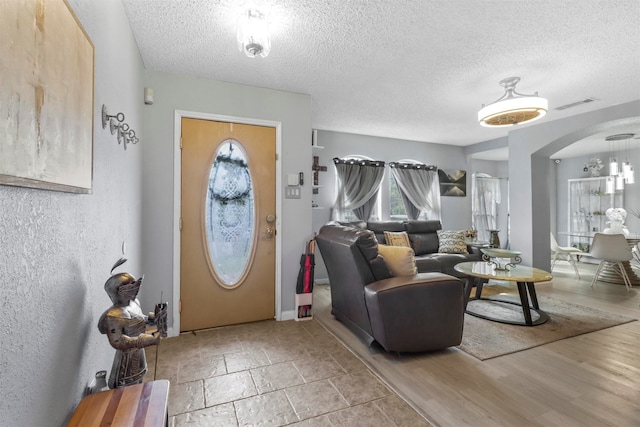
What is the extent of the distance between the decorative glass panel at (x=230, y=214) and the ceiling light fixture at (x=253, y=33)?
4.14 ft

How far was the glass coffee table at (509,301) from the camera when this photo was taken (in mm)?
3008

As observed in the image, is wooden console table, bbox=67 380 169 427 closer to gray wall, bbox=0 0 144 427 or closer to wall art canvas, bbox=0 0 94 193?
gray wall, bbox=0 0 144 427

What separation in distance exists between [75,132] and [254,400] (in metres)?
1.73

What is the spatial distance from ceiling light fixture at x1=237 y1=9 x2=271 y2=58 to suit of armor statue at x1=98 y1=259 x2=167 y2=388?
1.58 meters

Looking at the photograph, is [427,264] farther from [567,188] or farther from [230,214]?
[567,188]

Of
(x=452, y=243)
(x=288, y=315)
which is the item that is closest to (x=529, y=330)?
(x=452, y=243)

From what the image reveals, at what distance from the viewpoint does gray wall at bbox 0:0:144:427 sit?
0.71 meters

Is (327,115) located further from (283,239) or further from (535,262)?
(535,262)

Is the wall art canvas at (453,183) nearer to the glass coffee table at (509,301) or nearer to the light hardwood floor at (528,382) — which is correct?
the glass coffee table at (509,301)

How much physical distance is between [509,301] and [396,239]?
1631 millimetres

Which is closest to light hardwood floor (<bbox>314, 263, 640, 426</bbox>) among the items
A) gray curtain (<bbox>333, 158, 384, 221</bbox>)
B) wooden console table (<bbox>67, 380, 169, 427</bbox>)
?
wooden console table (<bbox>67, 380, 169, 427</bbox>)

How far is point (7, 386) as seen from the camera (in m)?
0.67

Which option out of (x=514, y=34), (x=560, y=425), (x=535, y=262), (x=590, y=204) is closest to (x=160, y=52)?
(x=514, y=34)

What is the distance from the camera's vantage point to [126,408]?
99cm
